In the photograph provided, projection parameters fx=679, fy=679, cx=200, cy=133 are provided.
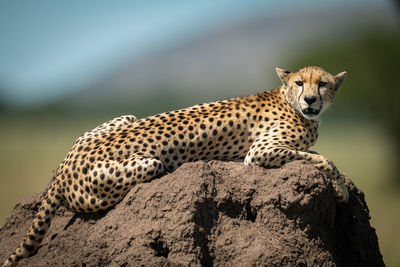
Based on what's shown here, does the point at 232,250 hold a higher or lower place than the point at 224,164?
lower

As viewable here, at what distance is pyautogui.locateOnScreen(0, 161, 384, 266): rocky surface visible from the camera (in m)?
6.89

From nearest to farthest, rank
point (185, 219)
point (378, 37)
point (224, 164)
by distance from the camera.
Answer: point (185, 219) < point (224, 164) < point (378, 37)

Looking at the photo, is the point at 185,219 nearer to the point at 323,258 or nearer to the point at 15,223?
the point at 323,258

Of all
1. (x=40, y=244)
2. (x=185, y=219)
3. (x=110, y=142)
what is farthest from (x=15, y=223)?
(x=185, y=219)

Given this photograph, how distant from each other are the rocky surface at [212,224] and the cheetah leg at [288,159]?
0.46 feet

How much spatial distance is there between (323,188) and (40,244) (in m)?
3.22

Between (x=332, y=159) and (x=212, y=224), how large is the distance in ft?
151

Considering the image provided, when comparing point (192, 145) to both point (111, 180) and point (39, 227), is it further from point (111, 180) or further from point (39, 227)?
point (39, 227)

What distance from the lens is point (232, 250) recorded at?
703cm

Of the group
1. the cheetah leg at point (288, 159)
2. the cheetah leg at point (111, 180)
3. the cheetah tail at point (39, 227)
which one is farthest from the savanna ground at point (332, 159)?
the cheetah tail at point (39, 227)

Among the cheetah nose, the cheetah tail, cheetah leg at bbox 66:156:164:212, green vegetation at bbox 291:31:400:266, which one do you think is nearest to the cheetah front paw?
the cheetah nose

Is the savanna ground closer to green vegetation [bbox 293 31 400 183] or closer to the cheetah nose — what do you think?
green vegetation [bbox 293 31 400 183]

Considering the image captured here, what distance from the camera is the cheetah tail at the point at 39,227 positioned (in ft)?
24.6

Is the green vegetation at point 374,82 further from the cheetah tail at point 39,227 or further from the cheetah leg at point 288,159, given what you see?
the cheetah tail at point 39,227
